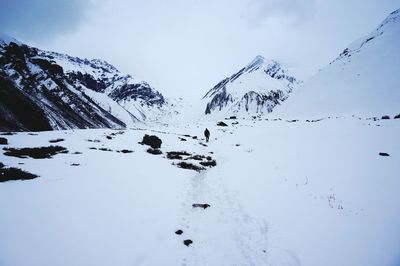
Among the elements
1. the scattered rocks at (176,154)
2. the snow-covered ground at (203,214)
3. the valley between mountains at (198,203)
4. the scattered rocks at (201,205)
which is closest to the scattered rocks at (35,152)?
the valley between mountains at (198,203)

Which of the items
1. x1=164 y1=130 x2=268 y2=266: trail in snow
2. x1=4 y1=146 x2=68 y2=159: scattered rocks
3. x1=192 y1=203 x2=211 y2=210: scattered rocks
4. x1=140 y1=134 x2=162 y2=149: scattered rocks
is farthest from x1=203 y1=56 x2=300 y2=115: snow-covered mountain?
x1=192 y1=203 x2=211 y2=210: scattered rocks

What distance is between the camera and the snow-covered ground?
6387 millimetres

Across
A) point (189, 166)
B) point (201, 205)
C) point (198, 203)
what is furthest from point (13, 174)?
point (189, 166)

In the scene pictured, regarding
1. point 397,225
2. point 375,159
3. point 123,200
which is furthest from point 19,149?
point 375,159

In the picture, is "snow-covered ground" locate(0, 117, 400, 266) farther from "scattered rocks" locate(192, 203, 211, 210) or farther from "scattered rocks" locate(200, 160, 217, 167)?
"scattered rocks" locate(200, 160, 217, 167)

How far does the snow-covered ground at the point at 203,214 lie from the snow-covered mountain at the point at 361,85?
32.7 meters

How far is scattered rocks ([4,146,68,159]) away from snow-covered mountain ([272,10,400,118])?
44215 millimetres

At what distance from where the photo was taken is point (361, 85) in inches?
1912

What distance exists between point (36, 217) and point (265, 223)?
796 cm

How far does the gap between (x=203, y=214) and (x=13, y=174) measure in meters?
9.26

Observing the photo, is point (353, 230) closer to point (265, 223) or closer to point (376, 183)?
point (265, 223)

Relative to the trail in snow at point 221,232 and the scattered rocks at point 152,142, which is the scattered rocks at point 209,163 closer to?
the trail in snow at point 221,232

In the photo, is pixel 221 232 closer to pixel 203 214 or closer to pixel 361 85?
pixel 203 214

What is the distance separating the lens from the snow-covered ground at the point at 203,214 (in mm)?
6387
